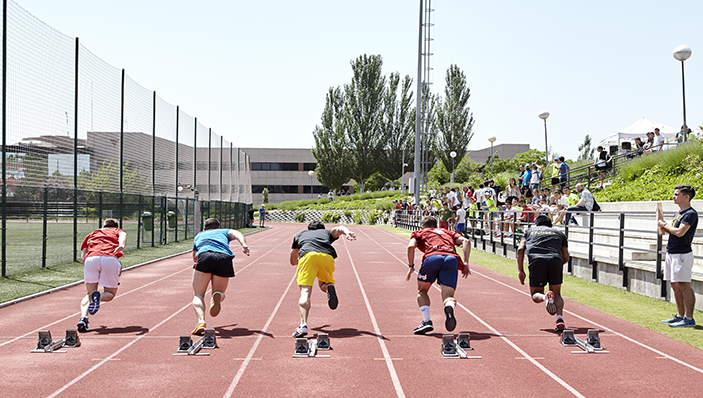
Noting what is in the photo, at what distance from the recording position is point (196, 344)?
7.15 metres

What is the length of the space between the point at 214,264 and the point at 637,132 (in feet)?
107

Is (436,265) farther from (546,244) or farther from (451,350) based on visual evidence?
(546,244)

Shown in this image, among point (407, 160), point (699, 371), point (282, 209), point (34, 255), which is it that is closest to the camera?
point (699, 371)

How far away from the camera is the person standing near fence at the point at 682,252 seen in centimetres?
810

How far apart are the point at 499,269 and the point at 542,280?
850 cm

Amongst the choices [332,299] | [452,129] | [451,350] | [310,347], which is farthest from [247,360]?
[452,129]

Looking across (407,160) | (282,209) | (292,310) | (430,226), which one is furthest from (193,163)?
(407,160)

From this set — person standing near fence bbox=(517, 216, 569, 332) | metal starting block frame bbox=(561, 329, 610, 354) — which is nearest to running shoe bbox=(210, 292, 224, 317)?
person standing near fence bbox=(517, 216, 569, 332)

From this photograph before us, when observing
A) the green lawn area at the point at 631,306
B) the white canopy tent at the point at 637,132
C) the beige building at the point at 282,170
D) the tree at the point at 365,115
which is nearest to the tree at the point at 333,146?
the tree at the point at 365,115

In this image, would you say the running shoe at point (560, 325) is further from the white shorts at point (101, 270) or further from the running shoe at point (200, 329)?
the white shorts at point (101, 270)

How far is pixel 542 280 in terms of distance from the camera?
827 cm

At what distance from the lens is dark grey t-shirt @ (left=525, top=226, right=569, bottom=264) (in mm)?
8266

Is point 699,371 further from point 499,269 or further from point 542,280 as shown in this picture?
point 499,269

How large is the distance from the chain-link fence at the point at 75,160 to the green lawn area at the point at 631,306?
1175cm
